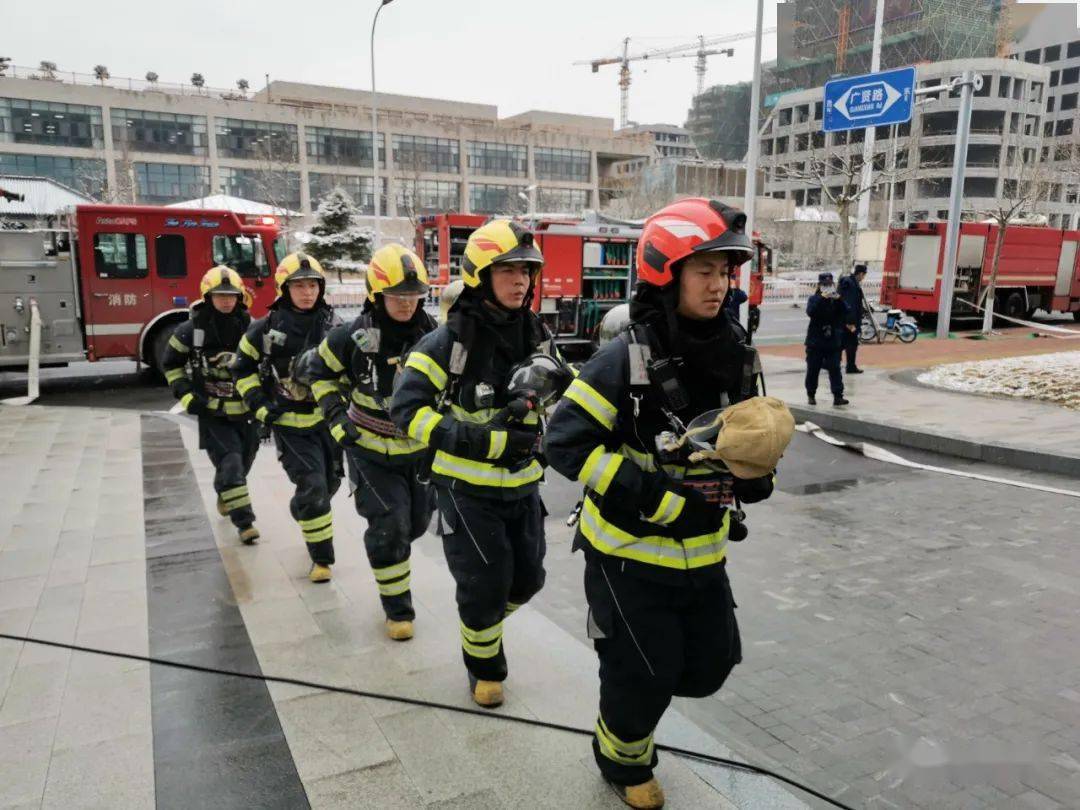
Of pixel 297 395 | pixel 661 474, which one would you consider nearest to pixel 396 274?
pixel 297 395

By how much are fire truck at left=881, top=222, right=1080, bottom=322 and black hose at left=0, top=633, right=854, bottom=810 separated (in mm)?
20860

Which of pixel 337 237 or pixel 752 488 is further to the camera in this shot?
pixel 337 237

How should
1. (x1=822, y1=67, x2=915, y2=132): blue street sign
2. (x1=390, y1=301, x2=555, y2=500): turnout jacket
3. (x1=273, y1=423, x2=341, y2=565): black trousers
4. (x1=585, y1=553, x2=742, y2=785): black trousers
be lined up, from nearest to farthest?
1. (x1=585, y1=553, x2=742, y2=785): black trousers
2. (x1=390, y1=301, x2=555, y2=500): turnout jacket
3. (x1=273, y1=423, x2=341, y2=565): black trousers
4. (x1=822, y1=67, x2=915, y2=132): blue street sign

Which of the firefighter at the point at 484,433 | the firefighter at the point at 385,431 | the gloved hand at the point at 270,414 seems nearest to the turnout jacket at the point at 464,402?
the firefighter at the point at 484,433

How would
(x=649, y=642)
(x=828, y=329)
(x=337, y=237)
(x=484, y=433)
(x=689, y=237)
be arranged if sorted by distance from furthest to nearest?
(x=337, y=237) → (x=828, y=329) → (x=484, y=433) → (x=649, y=642) → (x=689, y=237)

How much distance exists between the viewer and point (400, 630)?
167 inches

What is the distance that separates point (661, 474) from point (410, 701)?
70.3 inches

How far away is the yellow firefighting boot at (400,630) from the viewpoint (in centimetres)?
423

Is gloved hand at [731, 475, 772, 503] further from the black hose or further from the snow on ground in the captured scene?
the snow on ground

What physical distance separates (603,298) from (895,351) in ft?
20.9

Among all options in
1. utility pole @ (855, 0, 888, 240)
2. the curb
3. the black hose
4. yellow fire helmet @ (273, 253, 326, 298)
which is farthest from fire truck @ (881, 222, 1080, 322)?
the black hose

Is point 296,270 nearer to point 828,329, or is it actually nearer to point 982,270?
point 828,329

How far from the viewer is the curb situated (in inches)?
310

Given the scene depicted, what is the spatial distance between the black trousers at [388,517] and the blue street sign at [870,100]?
14548 mm
